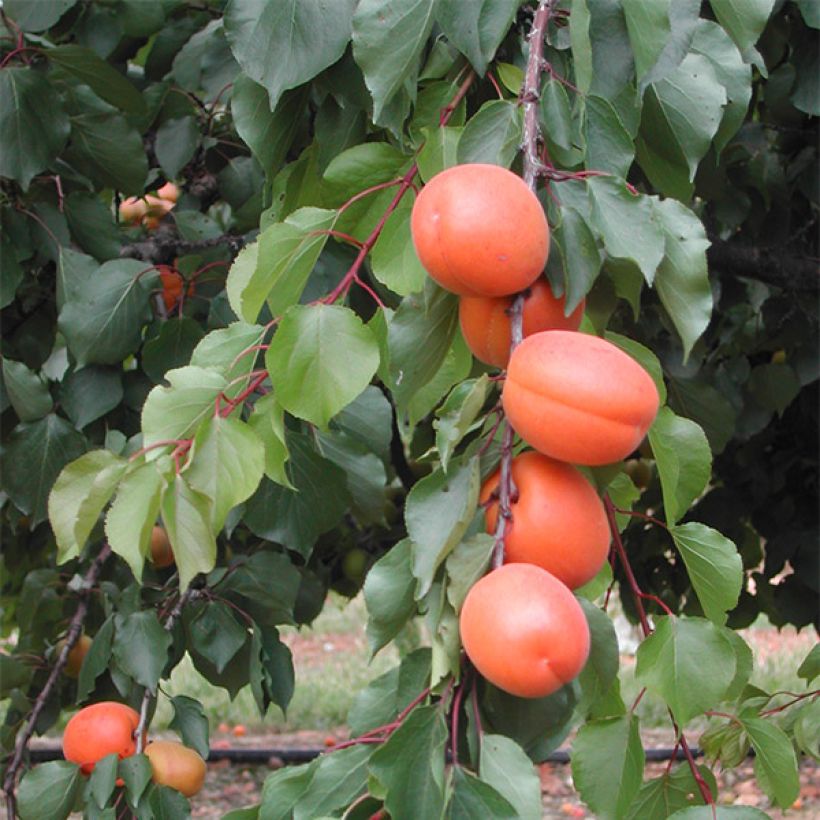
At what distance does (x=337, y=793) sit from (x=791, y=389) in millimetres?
1717

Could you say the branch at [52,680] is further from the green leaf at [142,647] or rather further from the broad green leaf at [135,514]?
the broad green leaf at [135,514]

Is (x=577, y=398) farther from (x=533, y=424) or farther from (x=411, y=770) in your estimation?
(x=411, y=770)

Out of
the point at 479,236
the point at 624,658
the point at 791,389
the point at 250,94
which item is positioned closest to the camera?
the point at 479,236

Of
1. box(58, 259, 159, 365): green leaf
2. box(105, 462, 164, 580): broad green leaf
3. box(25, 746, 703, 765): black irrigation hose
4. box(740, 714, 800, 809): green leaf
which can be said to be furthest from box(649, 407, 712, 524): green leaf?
box(25, 746, 703, 765): black irrigation hose

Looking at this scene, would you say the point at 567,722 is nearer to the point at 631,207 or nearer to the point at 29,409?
the point at 631,207

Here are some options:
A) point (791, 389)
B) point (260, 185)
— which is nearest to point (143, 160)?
point (260, 185)

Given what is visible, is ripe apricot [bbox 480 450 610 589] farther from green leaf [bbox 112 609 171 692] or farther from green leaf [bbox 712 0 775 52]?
green leaf [bbox 112 609 171 692]

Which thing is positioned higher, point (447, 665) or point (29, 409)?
point (447, 665)

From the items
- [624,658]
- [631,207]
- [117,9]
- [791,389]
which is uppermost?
[631,207]

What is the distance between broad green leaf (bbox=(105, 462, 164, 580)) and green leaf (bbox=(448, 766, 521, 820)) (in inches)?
9.3

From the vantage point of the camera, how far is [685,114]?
3.23 feet

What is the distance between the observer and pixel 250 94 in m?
1.11

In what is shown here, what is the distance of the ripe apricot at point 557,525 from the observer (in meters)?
0.61

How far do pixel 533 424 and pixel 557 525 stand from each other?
2.2 inches
